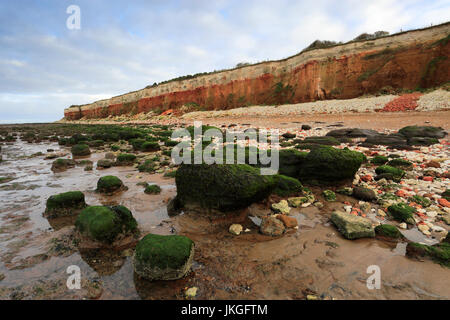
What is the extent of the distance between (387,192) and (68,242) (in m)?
7.83

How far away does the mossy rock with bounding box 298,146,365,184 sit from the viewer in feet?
20.5

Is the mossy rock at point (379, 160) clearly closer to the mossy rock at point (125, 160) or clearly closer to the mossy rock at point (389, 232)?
the mossy rock at point (389, 232)

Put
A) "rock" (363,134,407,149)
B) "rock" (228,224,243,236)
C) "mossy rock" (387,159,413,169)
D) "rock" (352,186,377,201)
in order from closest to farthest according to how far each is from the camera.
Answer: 1. "rock" (228,224,243,236)
2. "rock" (352,186,377,201)
3. "mossy rock" (387,159,413,169)
4. "rock" (363,134,407,149)

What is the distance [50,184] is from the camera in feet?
26.7

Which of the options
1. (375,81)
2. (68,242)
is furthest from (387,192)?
(375,81)

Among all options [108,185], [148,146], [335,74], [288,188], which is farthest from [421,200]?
[335,74]

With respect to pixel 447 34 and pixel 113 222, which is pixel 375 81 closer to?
pixel 447 34

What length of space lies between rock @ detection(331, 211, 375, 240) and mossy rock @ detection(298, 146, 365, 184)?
1909mm

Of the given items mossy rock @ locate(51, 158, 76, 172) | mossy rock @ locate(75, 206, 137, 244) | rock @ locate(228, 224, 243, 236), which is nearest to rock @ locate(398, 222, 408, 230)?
rock @ locate(228, 224, 243, 236)

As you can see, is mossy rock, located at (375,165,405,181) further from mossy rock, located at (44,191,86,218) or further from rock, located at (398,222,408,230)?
mossy rock, located at (44,191,86,218)

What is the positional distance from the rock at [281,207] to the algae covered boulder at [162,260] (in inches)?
106

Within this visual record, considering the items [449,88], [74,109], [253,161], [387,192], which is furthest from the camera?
[74,109]

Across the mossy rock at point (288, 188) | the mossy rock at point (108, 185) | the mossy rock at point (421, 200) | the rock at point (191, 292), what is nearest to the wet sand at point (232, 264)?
the rock at point (191, 292)

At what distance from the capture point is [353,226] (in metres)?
4.30
